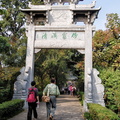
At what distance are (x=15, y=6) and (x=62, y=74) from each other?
30.6ft

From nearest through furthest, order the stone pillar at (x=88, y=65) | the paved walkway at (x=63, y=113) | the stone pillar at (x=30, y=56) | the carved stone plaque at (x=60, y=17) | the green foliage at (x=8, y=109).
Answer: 1. the green foliage at (x=8, y=109)
2. the paved walkway at (x=63, y=113)
3. the stone pillar at (x=88, y=65)
4. the stone pillar at (x=30, y=56)
5. the carved stone plaque at (x=60, y=17)

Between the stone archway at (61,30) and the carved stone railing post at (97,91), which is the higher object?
the stone archway at (61,30)

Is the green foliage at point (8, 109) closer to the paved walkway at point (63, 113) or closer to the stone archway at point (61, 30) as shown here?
the paved walkway at point (63, 113)

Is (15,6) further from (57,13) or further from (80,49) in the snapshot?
(80,49)

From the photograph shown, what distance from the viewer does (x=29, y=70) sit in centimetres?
909

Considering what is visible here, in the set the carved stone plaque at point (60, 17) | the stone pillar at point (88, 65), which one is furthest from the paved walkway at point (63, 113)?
the carved stone plaque at point (60, 17)

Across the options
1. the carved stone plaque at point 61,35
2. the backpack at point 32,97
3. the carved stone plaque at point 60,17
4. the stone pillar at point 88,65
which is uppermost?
the carved stone plaque at point 60,17

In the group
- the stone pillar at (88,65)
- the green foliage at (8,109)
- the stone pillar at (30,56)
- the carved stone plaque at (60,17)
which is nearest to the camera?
the green foliage at (8,109)

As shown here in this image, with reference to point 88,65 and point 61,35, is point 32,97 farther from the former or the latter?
point 61,35

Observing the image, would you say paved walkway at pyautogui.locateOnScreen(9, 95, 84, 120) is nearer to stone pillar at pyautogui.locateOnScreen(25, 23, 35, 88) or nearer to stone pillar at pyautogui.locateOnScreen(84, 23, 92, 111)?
stone pillar at pyautogui.locateOnScreen(84, 23, 92, 111)

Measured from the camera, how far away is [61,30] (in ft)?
30.8

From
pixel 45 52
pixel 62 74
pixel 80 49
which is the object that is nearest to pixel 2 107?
pixel 80 49

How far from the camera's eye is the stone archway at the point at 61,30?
360 inches

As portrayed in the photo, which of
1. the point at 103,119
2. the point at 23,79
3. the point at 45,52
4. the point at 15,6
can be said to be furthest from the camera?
the point at 15,6
